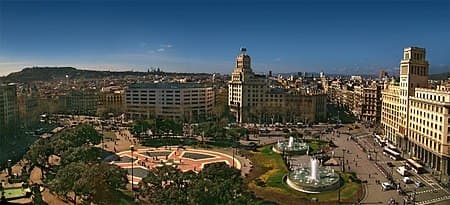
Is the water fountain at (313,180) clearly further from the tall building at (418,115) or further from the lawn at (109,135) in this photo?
the lawn at (109,135)

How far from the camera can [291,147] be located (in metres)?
22.6

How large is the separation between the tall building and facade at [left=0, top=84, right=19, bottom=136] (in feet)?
69.4

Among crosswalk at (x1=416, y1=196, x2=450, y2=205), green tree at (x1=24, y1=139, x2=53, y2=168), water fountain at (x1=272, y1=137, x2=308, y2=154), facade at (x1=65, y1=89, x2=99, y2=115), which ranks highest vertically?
facade at (x1=65, y1=89, x2=99, y2=115)

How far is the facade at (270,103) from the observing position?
112 ft

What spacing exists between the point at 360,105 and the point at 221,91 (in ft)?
45.3

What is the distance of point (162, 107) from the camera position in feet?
121

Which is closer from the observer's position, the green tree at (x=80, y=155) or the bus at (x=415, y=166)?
the green tree at (x=80, y=155)

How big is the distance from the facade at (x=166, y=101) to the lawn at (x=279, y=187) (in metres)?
17.8

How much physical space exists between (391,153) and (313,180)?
24.1ft

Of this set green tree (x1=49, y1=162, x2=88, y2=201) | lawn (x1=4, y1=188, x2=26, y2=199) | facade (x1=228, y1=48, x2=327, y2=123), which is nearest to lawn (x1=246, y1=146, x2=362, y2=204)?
green tree (x1=49, y1=162, x2=88, y2=201)

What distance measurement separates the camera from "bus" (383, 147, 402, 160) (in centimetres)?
2031

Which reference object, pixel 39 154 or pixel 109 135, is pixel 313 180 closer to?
pixel 39 154

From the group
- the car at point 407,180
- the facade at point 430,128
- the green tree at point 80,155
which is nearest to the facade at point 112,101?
the green tree at point 80,155

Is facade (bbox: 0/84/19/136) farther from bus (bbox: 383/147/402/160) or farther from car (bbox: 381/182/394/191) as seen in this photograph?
bus (bbox: 383/147/402/160)
